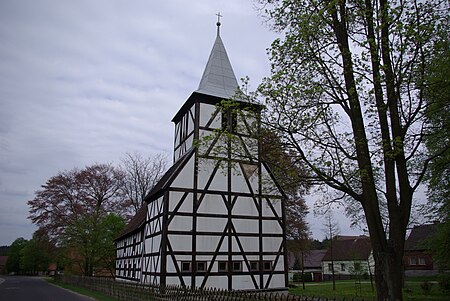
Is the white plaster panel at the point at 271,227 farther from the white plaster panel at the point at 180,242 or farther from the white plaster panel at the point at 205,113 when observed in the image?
the white plaster panel at the point at 205,113

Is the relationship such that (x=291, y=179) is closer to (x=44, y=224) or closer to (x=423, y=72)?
(x=423, y=72)

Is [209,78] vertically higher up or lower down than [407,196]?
higher up

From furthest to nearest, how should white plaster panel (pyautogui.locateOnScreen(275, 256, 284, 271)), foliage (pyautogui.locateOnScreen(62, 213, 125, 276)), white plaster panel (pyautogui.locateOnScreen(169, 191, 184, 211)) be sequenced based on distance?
foliage (pyautogui.locateOnScreen(62, 213, 125, 276)), white plaster panel (pyautogui.locateOnScreen(275, 256, 284, 271)), white plaster panel (pyautogui.locateOnScreen(169, 191, 184, 211))

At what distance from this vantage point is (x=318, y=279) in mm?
52531

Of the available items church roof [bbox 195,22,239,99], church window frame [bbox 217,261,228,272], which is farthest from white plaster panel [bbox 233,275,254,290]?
church roof [bbox 195,22,239,99]

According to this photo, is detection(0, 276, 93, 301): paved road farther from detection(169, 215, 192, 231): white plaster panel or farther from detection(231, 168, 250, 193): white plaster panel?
detection(231, 168, 250, 193): white plaster panel

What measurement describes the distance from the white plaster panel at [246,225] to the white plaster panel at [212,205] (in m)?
0.89

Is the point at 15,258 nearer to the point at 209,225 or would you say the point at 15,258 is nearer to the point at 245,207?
the point at 209,225

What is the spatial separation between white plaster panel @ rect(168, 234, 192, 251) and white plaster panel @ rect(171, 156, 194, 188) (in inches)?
97.3

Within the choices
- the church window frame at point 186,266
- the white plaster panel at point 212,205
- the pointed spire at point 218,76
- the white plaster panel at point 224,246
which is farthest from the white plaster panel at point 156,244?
the pointed spire at point 218,76

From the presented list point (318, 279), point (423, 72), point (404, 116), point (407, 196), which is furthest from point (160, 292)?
point (318, 279)

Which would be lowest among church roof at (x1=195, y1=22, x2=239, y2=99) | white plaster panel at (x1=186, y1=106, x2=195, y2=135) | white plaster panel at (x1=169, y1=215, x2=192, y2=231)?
white plaster panel at (x1=169, y1=215, x2=192, y2=231)

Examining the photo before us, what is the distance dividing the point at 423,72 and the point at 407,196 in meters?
2.89

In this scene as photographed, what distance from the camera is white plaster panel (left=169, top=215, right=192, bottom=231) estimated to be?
1780cm
